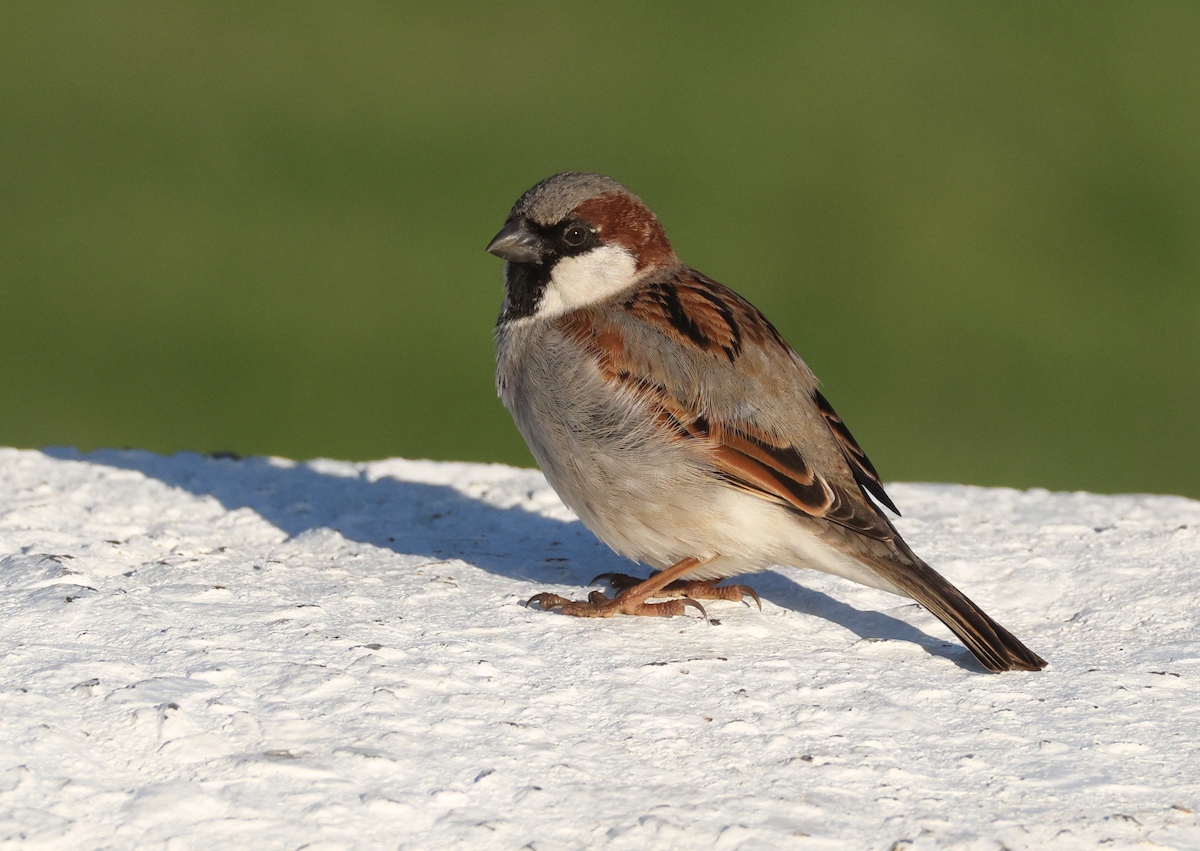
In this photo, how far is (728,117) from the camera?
12695 mm

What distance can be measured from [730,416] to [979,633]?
37.3 inches

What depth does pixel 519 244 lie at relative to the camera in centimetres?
459

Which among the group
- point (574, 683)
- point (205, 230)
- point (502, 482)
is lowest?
point (574, 683)

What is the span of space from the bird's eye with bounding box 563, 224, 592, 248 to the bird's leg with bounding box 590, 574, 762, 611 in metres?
1.07

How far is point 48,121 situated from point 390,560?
28.8 ft

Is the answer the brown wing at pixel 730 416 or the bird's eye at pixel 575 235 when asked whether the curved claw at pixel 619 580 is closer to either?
the brown wing at pixel 730 416

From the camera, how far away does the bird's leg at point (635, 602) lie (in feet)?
13.5

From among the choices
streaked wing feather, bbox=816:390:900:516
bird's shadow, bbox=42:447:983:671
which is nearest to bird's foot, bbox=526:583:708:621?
bird's shadow, bbox=42:447:983:671

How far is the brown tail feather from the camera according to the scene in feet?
12.0

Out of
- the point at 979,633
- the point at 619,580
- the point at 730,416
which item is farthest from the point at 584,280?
the point at 979,633

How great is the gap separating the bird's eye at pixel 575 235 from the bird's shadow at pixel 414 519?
1.05m

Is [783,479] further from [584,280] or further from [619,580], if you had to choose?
[584,280]

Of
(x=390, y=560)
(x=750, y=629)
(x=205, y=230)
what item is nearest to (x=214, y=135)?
(x=205, y=230)

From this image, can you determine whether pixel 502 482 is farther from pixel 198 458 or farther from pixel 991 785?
pixel 991 785
